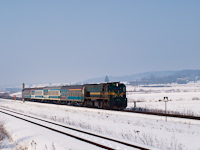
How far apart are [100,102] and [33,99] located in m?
38.4

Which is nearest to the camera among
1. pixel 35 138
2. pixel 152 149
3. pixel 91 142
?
pixel 152 149

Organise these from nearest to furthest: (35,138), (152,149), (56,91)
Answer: (152,149) < (35,138) < (56,91)

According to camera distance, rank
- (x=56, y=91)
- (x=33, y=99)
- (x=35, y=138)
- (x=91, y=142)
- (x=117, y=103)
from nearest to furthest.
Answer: (x=91, y=142) < (x=35, y=138) < (x=117, y=103) < (x=56, y=91) < (x=33, y=99)

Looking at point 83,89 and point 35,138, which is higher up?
point 83,89

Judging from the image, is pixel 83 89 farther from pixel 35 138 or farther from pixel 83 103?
pixel 35 138

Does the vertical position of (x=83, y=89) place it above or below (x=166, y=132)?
above

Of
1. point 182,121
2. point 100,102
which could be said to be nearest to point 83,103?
point 100,102

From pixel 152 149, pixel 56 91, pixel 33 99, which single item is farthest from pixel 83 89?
pixel 33 99

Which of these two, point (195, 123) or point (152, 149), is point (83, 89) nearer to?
point (195, 123)

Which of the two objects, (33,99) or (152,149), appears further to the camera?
(33,99)

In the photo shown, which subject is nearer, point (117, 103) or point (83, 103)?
point (117, 103)

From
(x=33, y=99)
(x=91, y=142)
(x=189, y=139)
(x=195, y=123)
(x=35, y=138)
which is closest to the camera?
(x=91, y=142)

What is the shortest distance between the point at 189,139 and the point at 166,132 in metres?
2.43

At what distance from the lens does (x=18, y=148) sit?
12.5 metres
